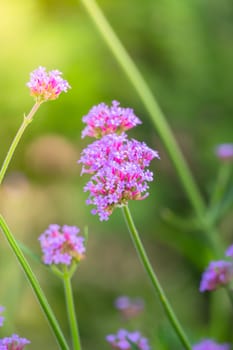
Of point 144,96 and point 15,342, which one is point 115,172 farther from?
point 144,96

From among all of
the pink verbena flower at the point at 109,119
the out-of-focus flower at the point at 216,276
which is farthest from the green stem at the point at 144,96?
the pink verbena flower at the point at 109,119

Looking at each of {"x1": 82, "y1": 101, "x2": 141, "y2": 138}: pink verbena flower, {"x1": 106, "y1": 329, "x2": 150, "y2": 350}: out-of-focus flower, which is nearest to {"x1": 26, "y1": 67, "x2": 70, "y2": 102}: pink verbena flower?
{"x1": 82, "y1": 101, "x2": 141, "y2": 138}: pink verbena flower

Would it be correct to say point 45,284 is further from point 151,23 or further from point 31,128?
point 151,23

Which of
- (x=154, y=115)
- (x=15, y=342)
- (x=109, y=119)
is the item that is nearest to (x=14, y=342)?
(x=15, y=342)

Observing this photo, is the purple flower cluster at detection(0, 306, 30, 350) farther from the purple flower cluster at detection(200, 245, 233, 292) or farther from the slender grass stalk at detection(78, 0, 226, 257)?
the slender grass stalk at detection(78, 0, 226, 257)

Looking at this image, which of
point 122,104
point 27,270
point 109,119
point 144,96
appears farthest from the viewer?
point 122,104

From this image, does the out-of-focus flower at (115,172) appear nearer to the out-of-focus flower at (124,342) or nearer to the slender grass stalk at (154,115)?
the out-of-focus flower at (124,342)

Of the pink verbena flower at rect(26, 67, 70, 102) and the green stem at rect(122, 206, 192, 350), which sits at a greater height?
the pink verbena flower at rect(26, 67, 70, 102)
